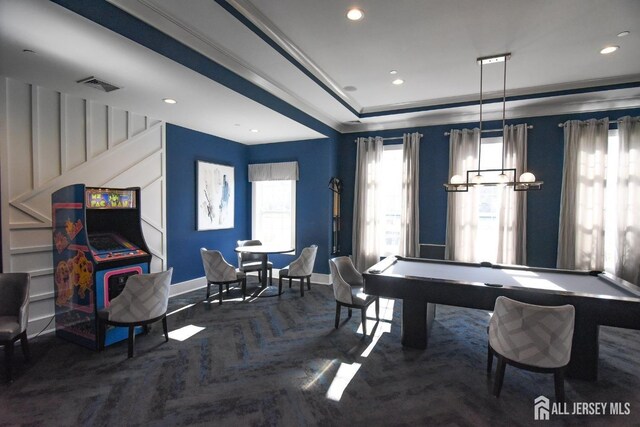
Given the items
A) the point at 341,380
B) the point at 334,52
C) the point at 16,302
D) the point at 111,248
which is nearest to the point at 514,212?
the point at 334,52

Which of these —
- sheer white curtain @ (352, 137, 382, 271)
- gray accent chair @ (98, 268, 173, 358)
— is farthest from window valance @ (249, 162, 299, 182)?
gray accent chair @ (98, 268, 173, 358)

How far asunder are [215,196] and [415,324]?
4.12 metres

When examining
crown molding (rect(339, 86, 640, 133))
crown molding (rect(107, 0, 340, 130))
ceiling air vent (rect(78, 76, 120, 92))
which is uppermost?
crown molding (rect(339, 86, 640, 133))

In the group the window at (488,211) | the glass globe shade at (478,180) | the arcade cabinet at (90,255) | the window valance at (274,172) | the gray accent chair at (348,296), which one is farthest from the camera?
the window valance at (274,172)

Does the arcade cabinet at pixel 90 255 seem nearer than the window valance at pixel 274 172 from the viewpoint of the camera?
Yes

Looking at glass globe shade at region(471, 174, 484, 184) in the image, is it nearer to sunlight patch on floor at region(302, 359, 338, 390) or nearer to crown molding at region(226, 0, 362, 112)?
crown molding at region(226, 0, 362, 112)

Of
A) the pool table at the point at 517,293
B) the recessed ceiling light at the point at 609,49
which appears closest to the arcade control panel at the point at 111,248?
the pool table at the point at 517,293

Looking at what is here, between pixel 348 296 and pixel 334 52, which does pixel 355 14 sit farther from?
pixel 348 296

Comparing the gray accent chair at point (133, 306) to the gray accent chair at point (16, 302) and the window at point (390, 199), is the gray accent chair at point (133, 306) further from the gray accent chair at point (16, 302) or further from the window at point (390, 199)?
the window at point (390, 199)

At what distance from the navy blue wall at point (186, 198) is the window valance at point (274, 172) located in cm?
59

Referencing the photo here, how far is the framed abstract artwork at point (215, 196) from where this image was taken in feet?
17.8

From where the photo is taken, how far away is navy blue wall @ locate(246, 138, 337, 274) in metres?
5.88

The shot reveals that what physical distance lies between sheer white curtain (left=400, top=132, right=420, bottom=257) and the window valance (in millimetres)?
2069

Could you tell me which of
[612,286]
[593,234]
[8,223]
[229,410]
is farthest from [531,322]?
[8,223]
